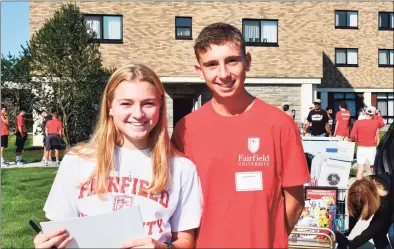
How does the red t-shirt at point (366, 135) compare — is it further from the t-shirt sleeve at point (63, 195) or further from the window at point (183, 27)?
the window at point (183, 27)

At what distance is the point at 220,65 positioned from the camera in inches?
101

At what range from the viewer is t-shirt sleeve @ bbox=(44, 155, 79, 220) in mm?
2422

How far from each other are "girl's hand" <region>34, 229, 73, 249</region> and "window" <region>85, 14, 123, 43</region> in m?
22.4

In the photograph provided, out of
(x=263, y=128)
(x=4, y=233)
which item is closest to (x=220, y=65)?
(x=263, y=128)

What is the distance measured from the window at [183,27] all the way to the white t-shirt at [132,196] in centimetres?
2266

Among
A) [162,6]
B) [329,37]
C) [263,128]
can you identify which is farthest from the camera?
[329,37]

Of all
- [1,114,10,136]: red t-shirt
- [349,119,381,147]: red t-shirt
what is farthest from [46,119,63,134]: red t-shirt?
[349,119,381,147]: red t-shirt

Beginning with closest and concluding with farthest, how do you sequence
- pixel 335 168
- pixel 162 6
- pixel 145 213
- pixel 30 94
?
pixel 145 213, pixel 335 168, pixel 30 94, pixel 162 6

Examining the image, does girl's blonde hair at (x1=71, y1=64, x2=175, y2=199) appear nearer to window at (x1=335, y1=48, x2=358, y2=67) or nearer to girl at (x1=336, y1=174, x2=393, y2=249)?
girl at (x1=336, y1=174, x2=393, y2=249)

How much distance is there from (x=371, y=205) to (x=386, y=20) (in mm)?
38047

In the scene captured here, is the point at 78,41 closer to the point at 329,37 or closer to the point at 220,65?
the point at 220,65

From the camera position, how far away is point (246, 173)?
256 cm

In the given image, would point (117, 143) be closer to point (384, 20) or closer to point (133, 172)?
point (133, 172)

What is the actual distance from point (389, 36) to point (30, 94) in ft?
96.4
